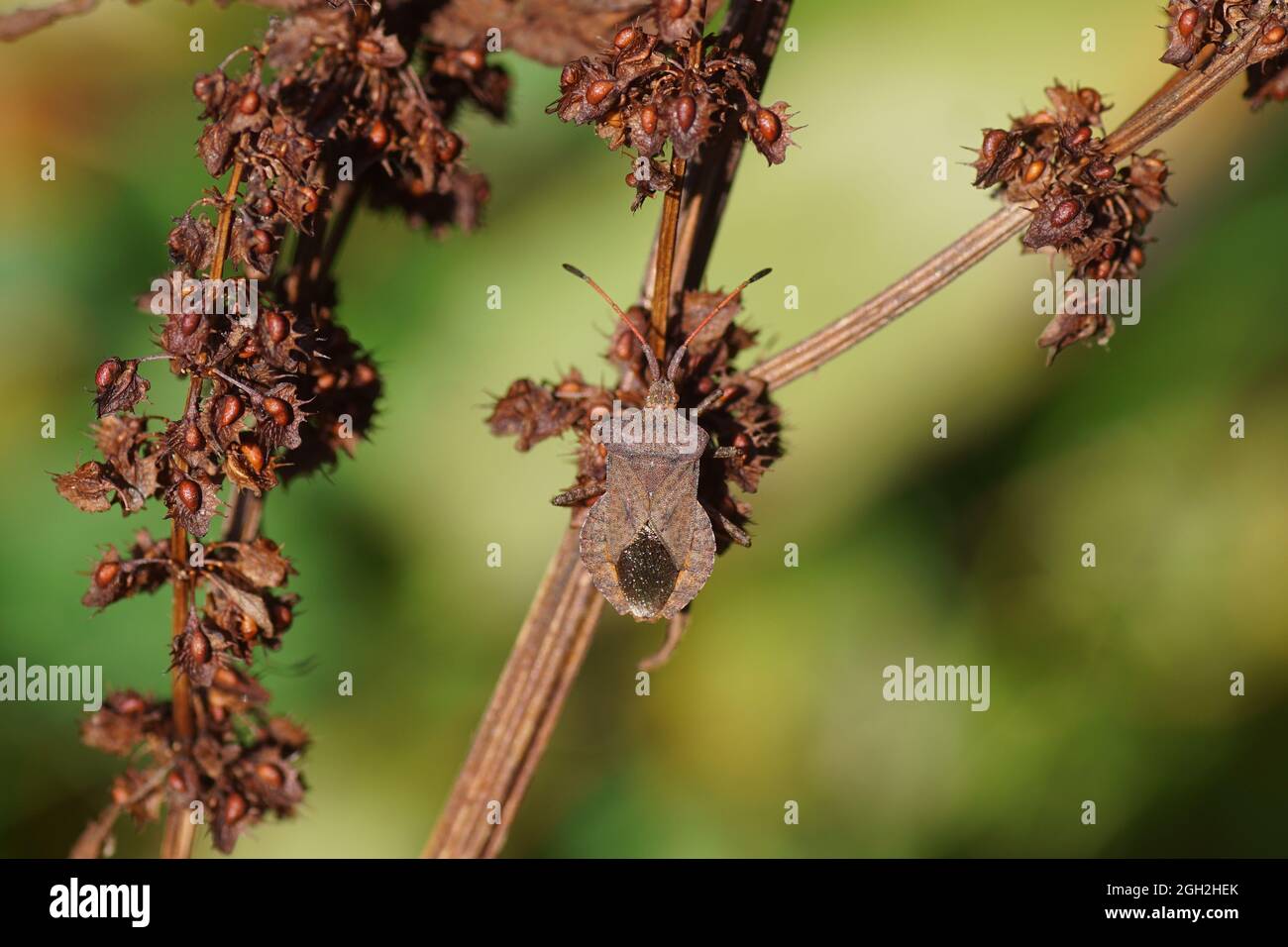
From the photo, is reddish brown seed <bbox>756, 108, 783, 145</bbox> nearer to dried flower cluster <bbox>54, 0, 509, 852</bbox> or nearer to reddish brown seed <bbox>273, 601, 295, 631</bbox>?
dried flower cluster <bbox>54, 0, 509, 852</bbox>

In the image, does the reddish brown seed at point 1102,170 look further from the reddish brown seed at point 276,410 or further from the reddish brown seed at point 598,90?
the reddish brown seed at point 276,410

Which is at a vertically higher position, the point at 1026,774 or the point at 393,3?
the point at 393,3

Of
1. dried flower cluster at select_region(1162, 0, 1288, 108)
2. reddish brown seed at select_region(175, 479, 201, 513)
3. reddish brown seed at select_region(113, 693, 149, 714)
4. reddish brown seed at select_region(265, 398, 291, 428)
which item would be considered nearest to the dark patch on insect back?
reddish brown seed at select_region(265, 398, 291, 428)

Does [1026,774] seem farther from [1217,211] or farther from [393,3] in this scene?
[393,3]

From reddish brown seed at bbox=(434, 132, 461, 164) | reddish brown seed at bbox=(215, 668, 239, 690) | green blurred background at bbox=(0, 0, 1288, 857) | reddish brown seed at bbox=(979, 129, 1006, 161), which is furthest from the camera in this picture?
green blurred background at bbox=(0, 0, 1288, 857)

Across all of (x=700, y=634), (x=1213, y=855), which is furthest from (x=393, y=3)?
(x=1213, y=855)

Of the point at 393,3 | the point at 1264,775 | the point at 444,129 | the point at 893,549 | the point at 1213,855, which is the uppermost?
the point at 393,3

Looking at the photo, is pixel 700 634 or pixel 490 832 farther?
pixel 700 634
